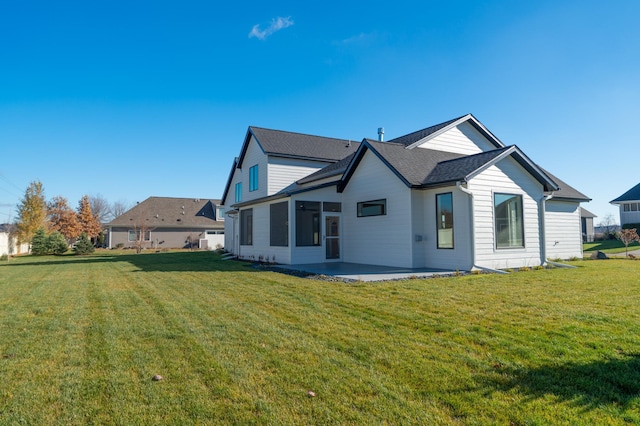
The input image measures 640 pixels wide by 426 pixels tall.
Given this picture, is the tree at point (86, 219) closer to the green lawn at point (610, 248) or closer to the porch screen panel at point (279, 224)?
the porch screen panel at point (279, 224)

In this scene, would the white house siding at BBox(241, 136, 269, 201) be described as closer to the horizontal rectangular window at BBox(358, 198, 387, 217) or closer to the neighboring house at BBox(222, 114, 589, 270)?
the neighboring house at BBox(222, 114, 589, 270)

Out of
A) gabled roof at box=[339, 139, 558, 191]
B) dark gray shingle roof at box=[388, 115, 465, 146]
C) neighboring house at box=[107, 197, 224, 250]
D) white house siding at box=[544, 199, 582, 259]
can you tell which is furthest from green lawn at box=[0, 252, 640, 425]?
neighboring house at box=[107, 197, 224, 250]

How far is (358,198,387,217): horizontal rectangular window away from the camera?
13.5 meters

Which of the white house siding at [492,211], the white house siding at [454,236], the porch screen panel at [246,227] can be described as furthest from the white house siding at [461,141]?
the porch screen panel at [246,227]

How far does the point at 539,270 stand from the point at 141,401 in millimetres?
12497

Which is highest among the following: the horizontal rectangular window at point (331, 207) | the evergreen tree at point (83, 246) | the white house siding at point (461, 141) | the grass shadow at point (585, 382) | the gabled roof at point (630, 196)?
the white house siding at point (461, 141)

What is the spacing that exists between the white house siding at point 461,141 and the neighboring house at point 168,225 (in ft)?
87.9

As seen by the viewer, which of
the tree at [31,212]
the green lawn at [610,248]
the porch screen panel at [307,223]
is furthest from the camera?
the tree at [31,212]

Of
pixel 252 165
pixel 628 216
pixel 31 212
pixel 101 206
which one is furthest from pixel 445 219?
pixel 101 206

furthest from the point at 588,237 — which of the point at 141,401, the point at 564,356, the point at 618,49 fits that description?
the point at 141,401

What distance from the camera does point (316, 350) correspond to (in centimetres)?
420

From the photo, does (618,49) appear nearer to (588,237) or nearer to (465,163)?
(465,163)

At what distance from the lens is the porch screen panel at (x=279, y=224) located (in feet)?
50.1

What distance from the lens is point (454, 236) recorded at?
11898mm
